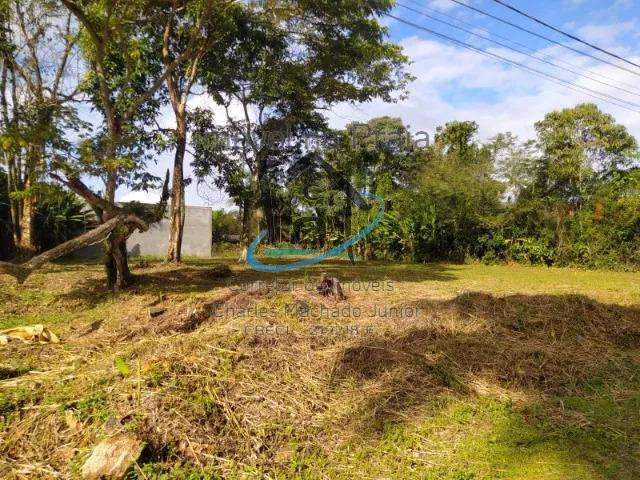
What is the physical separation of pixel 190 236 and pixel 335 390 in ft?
37.5

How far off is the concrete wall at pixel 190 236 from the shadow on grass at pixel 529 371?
10350mm

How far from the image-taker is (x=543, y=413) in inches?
110

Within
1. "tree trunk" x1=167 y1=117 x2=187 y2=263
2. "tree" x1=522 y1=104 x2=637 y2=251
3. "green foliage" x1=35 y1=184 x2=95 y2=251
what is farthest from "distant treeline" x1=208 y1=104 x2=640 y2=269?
"green foliage" x1=35 y1=184 x2=95 y2=251

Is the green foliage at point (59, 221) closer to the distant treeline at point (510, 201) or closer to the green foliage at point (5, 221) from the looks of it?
the green foliage at point (5, 221)

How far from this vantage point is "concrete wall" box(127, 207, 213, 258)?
1304cm

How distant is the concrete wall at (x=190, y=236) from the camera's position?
1304 centimetres

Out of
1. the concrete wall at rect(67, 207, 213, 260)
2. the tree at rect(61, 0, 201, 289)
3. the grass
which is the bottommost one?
the grass

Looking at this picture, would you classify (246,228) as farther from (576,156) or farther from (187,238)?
(576,156)

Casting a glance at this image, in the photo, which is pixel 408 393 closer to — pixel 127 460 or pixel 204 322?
pixel 127 460

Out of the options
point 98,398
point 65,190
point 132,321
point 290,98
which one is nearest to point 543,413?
point 98,398

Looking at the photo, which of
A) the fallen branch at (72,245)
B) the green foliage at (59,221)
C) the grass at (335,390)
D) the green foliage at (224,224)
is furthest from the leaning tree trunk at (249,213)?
the grass at (335,390)

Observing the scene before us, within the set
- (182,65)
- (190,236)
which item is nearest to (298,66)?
(182,65)

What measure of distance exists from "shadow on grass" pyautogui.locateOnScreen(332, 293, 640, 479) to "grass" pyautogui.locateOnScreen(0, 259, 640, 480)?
0.01 metres

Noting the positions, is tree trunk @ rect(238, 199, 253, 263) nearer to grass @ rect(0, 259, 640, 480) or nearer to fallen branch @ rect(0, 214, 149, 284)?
fallen branch @ rect(0, 214, 149, 284)
